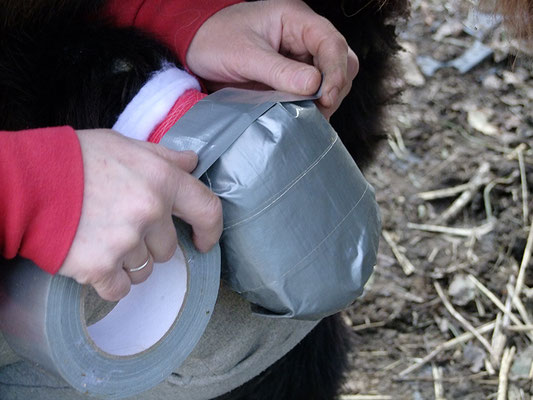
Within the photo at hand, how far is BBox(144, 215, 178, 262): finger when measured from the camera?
0.73m

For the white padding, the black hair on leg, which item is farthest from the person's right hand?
the black hair on leg

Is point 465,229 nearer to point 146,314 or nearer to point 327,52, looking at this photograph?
point 327,52

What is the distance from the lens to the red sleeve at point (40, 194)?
677 millimetres

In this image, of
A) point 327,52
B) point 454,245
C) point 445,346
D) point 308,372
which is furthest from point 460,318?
point 327,52

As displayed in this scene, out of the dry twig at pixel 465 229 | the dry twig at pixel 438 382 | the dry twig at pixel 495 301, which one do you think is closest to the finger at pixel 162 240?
the dry twig at pixel 438 382

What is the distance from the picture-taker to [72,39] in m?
0.99

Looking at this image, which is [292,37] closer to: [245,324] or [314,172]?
[314,172]

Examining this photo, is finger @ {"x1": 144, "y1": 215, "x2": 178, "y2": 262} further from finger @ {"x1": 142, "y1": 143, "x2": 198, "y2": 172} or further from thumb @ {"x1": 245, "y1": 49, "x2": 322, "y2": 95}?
thumb @ {"x1": 245, "y1": 49, "x2": 322, "y2": 95}

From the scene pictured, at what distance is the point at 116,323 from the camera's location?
849 mm

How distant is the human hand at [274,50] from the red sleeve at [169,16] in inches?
0.5

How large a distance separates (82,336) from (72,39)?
41 cm

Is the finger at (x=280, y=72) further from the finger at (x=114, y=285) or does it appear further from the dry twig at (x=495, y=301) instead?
the dry twig at (x=495, y=301)

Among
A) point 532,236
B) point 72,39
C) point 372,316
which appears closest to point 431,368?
point 372,316

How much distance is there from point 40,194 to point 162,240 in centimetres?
12
